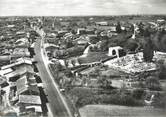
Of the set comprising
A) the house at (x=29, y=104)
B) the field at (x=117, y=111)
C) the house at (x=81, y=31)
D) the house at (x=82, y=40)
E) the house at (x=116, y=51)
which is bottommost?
the field at (x=117, y=111)

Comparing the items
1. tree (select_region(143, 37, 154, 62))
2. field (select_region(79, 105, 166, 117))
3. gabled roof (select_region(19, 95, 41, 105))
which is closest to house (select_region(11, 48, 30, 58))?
gabled roof (select_region(19, 95, 41, 105))

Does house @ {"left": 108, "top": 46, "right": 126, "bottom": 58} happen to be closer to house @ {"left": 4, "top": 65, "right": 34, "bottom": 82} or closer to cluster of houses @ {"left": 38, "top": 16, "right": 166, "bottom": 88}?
cluster of houses @ {"left": 38, "top": 16, "right": 166, "bottom": 88}

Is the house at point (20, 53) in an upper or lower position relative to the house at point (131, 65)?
upper

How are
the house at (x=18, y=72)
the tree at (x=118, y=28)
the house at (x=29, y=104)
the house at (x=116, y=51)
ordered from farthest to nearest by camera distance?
1. the tree at (x=118, y=28)
2. the house at (x=116, y=51)
3. the house at (x=18, y=72)
4. the house at (x=29, y=104)

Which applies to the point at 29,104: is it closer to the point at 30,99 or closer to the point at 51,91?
the point at 30,99

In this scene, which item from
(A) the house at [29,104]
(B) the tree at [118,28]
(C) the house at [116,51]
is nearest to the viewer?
(A) the house at [29,104]

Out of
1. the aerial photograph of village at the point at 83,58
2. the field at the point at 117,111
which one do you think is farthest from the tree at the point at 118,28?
the field at the point at 117,111

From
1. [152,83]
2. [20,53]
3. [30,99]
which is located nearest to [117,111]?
[152,83]

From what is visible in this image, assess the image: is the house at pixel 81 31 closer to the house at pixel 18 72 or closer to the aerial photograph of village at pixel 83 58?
the aerial photograph of village at pixel 83 58

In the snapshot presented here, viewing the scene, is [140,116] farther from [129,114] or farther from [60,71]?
[60,71]
